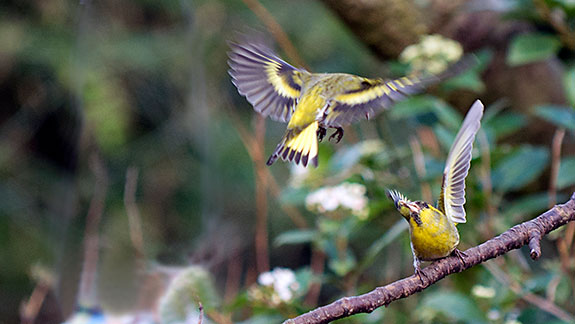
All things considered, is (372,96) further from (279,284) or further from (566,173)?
(566,173)

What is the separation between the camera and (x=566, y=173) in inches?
57.8

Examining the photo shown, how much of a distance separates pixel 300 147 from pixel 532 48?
1.01 metres

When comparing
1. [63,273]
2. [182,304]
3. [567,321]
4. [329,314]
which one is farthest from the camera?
[63,273]

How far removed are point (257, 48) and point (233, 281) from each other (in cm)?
110

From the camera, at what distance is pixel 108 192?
3.38 metres

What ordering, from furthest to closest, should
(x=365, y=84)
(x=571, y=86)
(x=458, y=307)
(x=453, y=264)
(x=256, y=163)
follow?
(x=256, y=163) → (x=571, y=86) → (x=458, y=307) → (x=365, y=84) → (x=453, y=264)

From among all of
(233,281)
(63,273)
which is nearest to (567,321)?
(233,281)

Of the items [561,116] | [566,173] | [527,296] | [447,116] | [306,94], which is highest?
[306,94]

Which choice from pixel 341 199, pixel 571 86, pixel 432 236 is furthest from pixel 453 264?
pixel 571 86

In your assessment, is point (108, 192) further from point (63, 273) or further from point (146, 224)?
point (63, 273)

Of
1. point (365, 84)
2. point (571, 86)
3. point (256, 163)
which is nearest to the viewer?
point (365, 84)

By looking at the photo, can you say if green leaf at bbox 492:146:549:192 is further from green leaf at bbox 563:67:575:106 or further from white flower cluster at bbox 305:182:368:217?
white flower cluster at bbox 305:182:368:217

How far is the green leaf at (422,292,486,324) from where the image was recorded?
126 centimetres

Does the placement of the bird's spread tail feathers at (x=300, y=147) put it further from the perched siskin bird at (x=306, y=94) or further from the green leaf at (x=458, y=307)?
the green leaf at (x=458, y=307)
